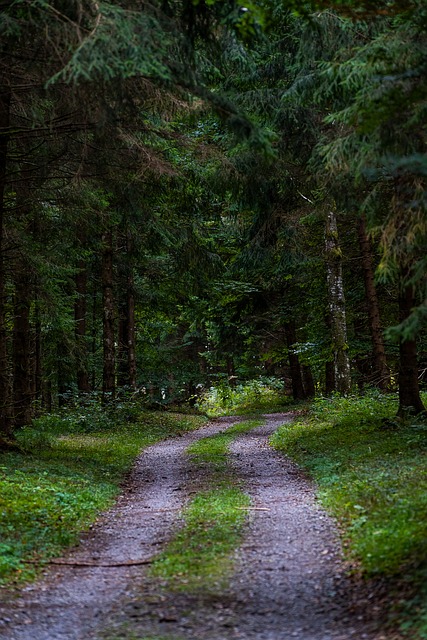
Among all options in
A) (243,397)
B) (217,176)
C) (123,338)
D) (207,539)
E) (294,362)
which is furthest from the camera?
(243,397)

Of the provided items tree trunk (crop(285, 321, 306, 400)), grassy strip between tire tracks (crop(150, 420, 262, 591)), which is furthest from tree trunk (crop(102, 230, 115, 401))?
grassy strip between tire tracks (crop(150, 420, 262, 591))

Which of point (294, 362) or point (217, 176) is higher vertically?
point (217, 176)

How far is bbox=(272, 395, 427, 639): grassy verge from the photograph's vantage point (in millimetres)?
5297

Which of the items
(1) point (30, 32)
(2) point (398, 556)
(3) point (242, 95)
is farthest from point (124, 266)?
(2) point (398, 556)

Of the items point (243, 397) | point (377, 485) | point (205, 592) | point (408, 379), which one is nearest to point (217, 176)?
point (408, 379)

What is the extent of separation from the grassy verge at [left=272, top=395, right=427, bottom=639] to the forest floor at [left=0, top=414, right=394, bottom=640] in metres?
0.27

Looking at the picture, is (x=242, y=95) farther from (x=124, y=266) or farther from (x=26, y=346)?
(x=124, y=266)

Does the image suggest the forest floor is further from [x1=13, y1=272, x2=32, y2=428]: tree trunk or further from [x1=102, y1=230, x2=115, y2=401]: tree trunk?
[x1=102, y1=230, x2=115, y2=401]: tree trunk

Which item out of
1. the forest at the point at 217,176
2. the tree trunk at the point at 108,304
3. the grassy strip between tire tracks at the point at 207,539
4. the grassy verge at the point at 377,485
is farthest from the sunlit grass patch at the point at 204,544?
the tree trunk at the point at 108,304

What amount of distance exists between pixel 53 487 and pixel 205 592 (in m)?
4.76

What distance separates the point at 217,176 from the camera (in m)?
13.6

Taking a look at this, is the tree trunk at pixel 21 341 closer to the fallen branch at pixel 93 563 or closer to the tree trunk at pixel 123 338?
the fallen branch at pixel 93 563

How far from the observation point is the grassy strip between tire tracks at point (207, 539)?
597 centimetres

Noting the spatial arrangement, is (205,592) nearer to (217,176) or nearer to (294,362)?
(217,176)
